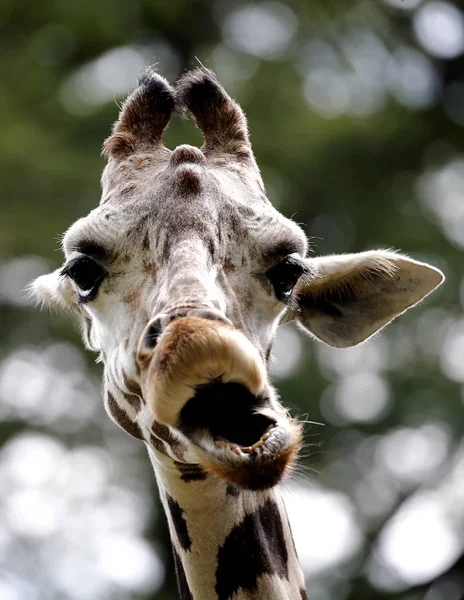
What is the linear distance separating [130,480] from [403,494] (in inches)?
145

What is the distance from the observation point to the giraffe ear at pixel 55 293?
4324 millimetres

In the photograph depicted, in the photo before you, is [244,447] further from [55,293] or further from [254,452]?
[55,293]

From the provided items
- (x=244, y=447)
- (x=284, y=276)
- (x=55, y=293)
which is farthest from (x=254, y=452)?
(x=55, y=293)

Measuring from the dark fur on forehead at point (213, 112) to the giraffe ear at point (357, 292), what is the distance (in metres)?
0.61

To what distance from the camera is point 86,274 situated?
3.72m

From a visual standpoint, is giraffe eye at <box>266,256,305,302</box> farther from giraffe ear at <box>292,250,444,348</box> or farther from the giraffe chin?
the giraffe chin

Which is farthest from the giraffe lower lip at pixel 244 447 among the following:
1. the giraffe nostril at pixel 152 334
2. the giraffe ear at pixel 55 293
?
the giraffe ear at pixel 55 293

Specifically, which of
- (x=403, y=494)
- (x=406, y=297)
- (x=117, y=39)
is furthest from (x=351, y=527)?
(x=406, y=297)

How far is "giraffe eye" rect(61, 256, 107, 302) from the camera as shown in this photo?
369cm

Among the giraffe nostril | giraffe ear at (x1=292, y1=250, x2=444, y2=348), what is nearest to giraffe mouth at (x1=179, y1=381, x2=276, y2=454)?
the giraffe nostril

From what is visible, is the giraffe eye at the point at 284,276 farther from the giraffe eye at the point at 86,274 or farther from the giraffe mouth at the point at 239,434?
the giraffe mouth at the point at 239,434

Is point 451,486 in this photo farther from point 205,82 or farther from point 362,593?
point 205,82

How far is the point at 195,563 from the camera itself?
3.66 metres

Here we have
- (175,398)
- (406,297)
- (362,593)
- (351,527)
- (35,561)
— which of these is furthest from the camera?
(35,561)
